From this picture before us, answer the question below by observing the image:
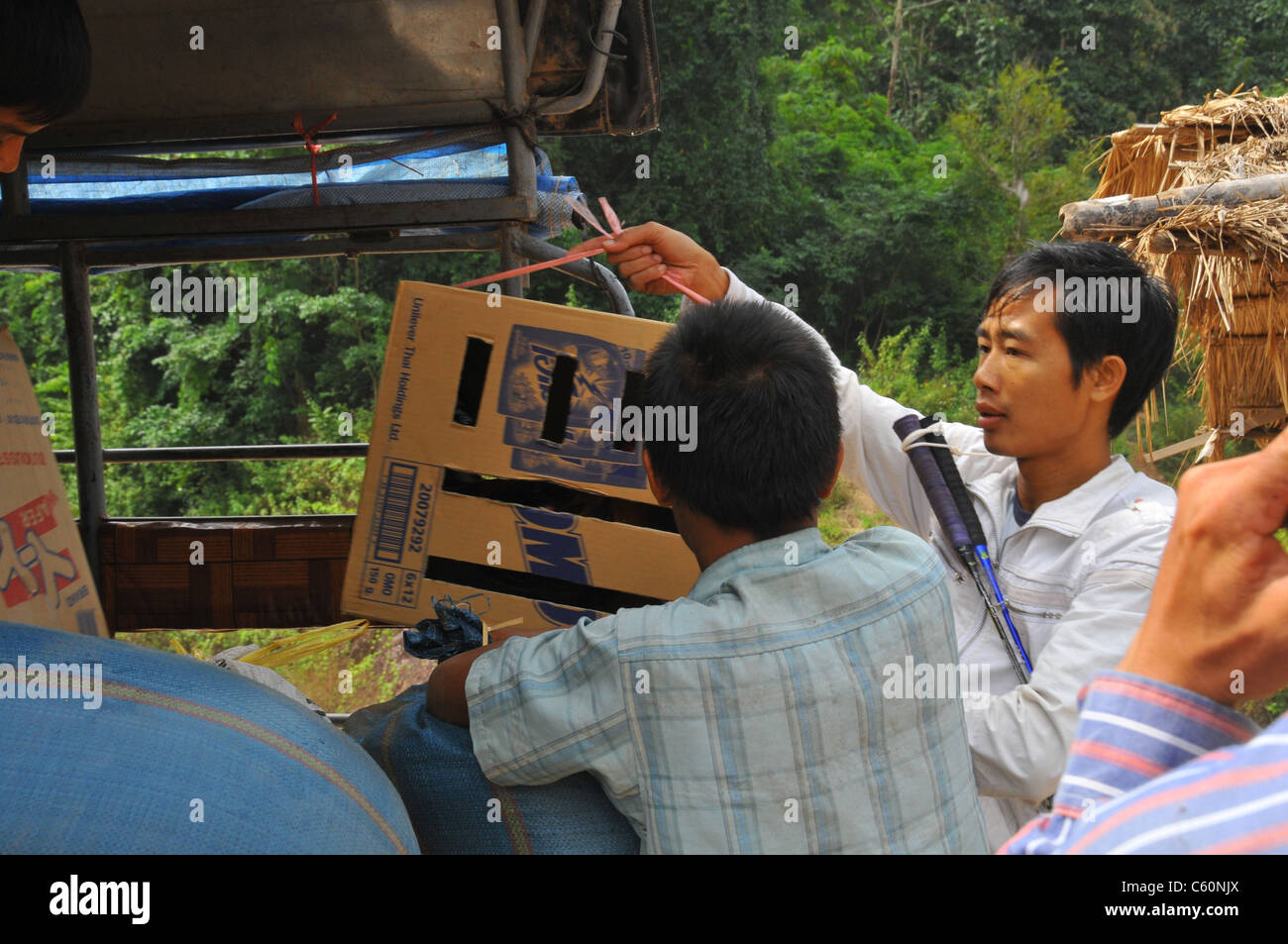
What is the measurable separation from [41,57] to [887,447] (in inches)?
64.8

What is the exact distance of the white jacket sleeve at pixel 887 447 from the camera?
7.15 feet

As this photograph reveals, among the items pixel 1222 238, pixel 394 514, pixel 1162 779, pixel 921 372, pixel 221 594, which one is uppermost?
pixel 1222 238

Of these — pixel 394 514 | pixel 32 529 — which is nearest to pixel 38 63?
pixel 32 529

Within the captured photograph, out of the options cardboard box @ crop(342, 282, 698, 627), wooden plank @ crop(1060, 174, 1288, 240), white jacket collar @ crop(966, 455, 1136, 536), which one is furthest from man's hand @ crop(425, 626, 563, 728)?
wooden plank @ crop(1060, 174, 1288, 240)

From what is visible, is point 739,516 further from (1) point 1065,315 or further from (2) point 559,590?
(1) point 1065,315

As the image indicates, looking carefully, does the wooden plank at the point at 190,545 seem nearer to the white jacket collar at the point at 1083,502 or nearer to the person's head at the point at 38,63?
the person's head at the point at 38,63

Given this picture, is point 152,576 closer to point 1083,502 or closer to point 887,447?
point 887,447

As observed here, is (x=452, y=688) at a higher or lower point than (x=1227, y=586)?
lower

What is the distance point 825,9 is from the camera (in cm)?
1891

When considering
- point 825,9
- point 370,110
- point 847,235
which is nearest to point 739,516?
point 370,110

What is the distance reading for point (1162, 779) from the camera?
25.0 inches

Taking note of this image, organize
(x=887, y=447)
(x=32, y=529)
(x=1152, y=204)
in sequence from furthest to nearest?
(x=1152, y=204), (x=887, y=447), (x=32, y=529)

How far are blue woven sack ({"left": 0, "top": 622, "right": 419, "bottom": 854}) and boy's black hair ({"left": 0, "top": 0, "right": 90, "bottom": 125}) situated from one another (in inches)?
30.3

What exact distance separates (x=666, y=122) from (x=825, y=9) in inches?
272
